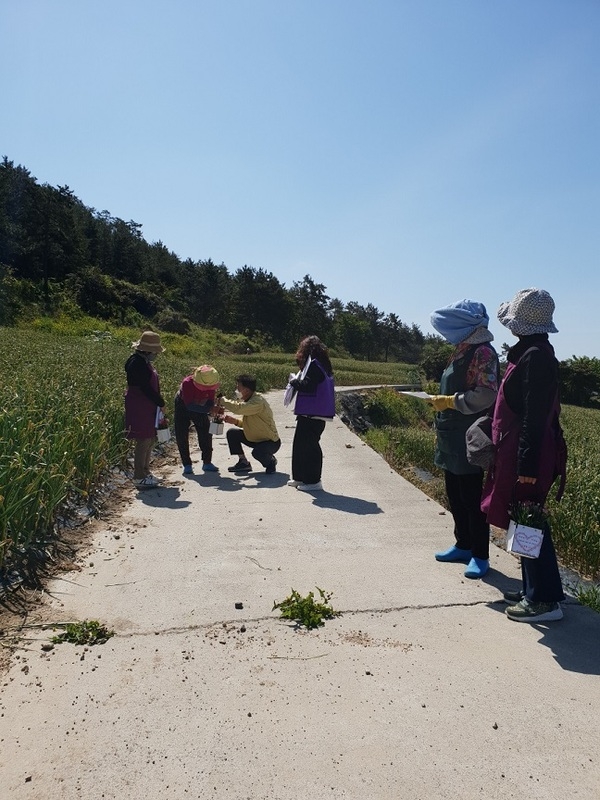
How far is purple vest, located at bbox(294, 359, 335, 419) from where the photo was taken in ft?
20.8

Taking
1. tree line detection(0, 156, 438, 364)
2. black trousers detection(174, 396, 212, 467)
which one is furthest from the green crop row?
tree line detection(0, 156, 438, 364)

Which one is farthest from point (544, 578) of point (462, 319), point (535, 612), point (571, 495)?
point (571, 495)

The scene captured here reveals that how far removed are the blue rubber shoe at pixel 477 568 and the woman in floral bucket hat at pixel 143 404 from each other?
3550 mm

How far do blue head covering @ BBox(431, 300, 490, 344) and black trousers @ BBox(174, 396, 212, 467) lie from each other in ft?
13.0

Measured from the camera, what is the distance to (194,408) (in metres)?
7.18

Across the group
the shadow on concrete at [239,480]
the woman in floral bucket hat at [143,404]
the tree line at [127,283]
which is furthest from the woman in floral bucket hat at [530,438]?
the tree line at [127,283]

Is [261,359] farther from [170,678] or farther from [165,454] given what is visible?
[170,678]

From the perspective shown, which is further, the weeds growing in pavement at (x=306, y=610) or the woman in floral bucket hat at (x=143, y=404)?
the woman in floral bucket hat at (x=143, y=404)

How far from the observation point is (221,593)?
353cm

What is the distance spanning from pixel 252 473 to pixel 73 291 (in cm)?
4300

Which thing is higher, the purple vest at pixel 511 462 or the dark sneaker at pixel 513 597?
the purple vest at pixel 511 462

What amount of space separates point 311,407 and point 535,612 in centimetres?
352

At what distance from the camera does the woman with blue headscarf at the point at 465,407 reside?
3.94 meters

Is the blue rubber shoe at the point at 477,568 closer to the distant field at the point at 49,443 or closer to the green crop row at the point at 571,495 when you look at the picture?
the green crop row at the point at 571,495
